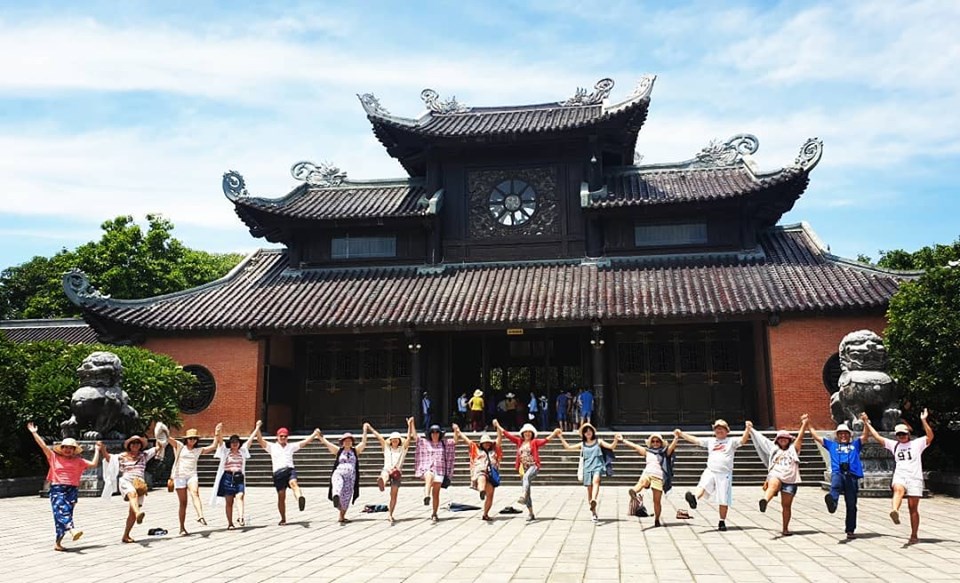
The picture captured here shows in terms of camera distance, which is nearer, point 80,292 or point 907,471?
point 907,471

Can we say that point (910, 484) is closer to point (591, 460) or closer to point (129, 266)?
point (591, 460)

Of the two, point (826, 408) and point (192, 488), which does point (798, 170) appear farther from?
point (192, 488)

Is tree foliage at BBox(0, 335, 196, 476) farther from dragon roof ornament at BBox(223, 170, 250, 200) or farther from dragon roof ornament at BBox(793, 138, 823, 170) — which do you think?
dragon roof ornament at BBox(793, 138, 823, 170)

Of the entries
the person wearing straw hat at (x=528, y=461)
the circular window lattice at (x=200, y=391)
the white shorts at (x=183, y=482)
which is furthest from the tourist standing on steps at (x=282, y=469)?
the circular window lattice at (x=200, y=391)

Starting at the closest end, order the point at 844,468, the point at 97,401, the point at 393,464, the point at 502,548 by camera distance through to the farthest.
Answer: the point at 502,548
the point at 844,468
the point at 393,464
the point at 97,401

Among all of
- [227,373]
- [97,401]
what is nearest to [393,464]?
[97,401]

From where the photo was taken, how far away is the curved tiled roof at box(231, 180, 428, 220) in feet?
69.6

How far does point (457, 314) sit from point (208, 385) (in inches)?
266

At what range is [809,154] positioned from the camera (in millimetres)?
19688

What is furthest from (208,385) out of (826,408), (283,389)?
(826,408)

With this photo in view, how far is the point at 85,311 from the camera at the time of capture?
62.5 ft

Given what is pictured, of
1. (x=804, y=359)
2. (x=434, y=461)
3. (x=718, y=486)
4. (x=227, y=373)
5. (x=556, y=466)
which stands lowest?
(x=556, y=466)

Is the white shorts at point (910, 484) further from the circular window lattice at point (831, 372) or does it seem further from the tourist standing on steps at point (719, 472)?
the circular window lattice at point (831, 372)

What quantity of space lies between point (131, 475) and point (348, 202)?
567 inches
